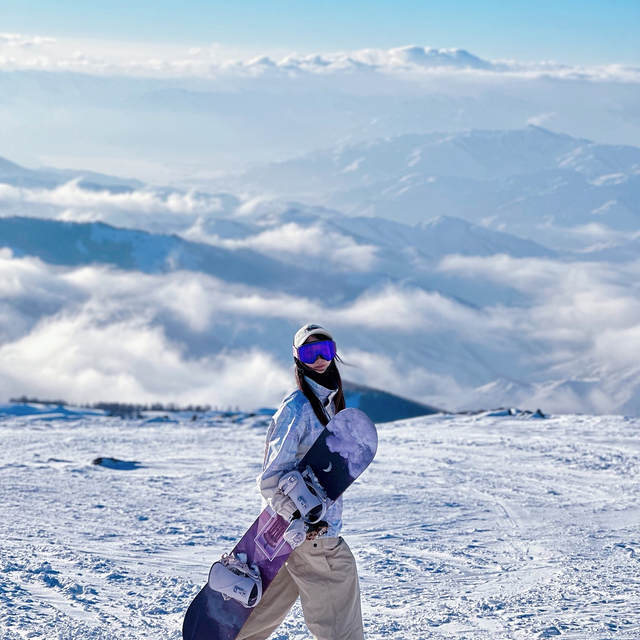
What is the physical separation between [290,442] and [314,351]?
440 millimetres

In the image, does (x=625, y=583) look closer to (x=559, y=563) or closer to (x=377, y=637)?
(x=559, y=563)

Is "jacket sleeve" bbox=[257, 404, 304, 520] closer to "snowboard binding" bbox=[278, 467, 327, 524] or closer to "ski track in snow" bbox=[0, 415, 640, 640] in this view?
"snowboard binding" bbox=[278, 467, 327, 524]

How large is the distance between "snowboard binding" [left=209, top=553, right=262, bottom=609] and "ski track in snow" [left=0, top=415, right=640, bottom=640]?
135 cm

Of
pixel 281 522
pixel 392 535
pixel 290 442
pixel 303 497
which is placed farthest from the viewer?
pixel 392 535

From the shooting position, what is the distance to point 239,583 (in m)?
3.32

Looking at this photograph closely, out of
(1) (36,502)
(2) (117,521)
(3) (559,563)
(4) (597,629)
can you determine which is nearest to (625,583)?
(3) (559,563)

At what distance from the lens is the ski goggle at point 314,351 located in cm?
343

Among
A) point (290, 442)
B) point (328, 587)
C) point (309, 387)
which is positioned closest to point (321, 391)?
point (309, 387)

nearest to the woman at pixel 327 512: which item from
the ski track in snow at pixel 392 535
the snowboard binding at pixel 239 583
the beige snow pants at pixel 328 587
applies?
the beige snow pants at pixel 328 587

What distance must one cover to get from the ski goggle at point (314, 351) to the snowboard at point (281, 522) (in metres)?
0.28

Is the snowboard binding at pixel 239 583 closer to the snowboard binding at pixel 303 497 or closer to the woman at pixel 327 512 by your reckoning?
the woman at pixel 327 512

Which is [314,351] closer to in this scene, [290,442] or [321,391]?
[321,391]

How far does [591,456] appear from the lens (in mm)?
11953

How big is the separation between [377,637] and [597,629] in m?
1.40
